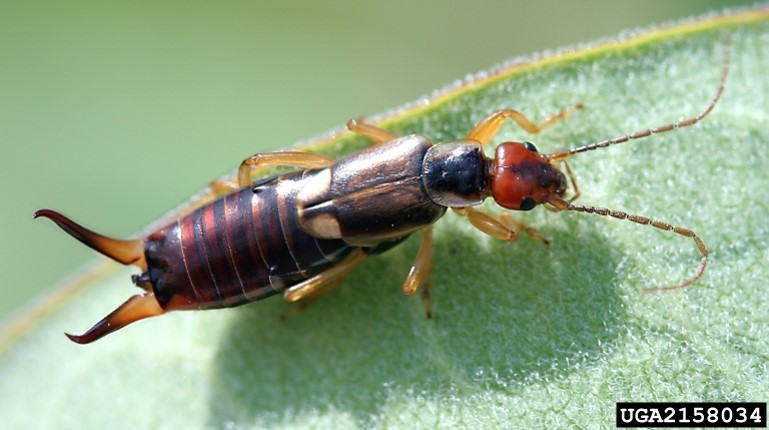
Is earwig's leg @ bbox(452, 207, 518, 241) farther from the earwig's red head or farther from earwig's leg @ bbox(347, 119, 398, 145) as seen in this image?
earwig's leg @ bbox(347, 119, 398, 145)

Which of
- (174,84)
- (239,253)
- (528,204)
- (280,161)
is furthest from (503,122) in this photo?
(174,84)

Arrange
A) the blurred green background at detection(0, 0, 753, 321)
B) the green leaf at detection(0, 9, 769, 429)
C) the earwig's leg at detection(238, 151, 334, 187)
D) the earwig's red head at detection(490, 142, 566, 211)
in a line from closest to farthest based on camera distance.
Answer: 1. the green leaf at detection(0, 9, 769, 429)
2. the earwig's red head at detection(490, 142, 566, 211)
3. the earwig's leg at detection(238, 151, 334, 187)
4. the blurred green background at detection(0, 0, 753, 321)

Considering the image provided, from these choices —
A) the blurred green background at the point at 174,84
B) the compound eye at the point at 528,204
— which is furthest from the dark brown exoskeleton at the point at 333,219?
the blurred green background at the point at 174,84

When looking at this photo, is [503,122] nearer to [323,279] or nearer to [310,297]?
[323,279]

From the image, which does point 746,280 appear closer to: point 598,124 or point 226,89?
point 598,124

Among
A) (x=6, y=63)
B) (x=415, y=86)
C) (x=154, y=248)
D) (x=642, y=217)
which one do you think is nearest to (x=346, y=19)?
(x=415, y=86)

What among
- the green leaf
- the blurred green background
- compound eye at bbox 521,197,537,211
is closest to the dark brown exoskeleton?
compound eye at bbox 521,197,537,211

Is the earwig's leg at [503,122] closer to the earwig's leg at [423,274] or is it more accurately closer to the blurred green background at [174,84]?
the earwig's leg at [423,274]

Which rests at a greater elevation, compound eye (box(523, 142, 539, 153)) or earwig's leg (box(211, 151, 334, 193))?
earwig's leg (box(211, 151, 334, 193))
